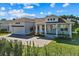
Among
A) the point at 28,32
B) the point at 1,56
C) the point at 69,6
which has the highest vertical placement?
the point at 69,6

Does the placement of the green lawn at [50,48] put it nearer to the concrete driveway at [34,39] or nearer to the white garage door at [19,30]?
the concrete driveway at [34,39]

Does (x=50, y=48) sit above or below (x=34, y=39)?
below

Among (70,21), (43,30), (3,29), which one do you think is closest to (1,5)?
(3,29)

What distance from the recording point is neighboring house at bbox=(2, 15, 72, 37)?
16.2ft

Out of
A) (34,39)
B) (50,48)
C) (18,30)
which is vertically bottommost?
(50,48)

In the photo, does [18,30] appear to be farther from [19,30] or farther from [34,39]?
[34,39]

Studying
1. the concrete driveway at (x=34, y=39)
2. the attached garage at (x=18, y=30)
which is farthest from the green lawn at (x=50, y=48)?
the attached garage at (x=18, y=30)

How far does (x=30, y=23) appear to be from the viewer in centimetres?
495

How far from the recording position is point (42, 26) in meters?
4.97

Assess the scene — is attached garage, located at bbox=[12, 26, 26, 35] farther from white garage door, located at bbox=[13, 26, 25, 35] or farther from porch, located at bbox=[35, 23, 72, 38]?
porch, located at bbox=[35, 23, 72, 38]

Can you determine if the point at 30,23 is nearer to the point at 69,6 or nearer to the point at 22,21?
the point at 22,21

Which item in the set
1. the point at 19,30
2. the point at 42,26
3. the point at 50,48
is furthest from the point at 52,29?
the point at 19,30

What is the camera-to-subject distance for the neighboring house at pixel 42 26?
493cm

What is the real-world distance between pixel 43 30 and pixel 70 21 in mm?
394
